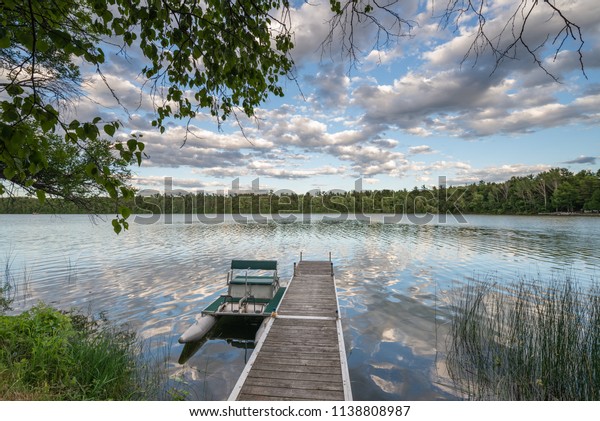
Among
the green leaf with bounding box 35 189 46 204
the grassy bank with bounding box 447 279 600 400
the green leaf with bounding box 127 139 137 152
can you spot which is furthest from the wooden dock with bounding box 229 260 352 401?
the green leaf with bounding box 127 139 137 152

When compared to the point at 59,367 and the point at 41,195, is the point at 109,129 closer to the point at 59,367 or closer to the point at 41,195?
the point at 41,195

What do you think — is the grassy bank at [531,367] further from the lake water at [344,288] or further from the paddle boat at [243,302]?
the paddle boat at [243,302]

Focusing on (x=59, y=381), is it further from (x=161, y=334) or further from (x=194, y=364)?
(x=161, y=334)

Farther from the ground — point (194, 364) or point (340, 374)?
point (340, 374)

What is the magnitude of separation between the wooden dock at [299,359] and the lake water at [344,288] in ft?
4.58

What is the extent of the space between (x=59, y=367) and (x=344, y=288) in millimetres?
12981

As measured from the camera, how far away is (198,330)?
32.4 feet

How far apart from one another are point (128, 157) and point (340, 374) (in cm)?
579

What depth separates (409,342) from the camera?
1020 centimetres

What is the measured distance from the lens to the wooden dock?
5.68 m

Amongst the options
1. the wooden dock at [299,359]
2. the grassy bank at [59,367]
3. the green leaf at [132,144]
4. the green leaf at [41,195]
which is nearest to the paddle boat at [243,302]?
the wooden dock at [299,359]

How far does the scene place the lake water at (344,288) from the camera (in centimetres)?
846

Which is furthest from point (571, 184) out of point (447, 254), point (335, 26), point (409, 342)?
point (335, 26)
